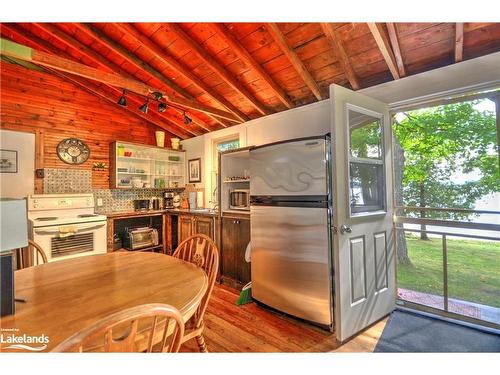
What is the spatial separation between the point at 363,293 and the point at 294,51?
2.29 meters

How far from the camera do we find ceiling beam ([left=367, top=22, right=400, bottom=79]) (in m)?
1.90

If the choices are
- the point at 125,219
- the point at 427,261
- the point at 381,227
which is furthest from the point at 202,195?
the point at 427,261

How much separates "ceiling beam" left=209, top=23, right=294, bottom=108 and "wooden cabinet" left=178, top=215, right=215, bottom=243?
1.84m

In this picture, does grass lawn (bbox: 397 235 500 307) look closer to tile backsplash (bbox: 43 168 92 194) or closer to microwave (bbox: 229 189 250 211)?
microwave (bbox: 229 189 250 211)

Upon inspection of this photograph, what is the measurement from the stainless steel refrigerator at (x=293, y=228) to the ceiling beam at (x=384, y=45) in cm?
85

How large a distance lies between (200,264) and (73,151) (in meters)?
A: 3.26

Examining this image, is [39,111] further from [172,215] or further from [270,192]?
[270,192]

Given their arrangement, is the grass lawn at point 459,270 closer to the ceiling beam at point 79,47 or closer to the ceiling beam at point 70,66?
the ceiling beam at point 70,66

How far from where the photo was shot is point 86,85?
12.3ft

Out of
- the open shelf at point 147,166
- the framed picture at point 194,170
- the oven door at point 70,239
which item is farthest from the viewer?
the framed picture at point 194,170

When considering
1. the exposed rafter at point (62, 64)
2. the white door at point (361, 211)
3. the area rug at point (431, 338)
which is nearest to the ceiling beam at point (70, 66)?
the exposed rafter at point (62, 64)

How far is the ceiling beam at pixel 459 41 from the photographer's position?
180 centimetres

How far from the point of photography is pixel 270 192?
95.5 inches

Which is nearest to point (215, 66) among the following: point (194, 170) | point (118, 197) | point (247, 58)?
point (247, 58)
